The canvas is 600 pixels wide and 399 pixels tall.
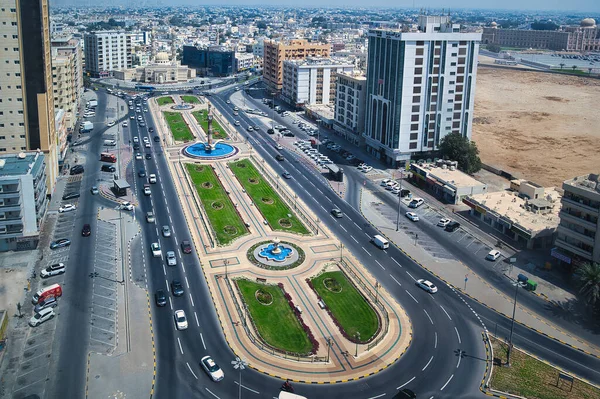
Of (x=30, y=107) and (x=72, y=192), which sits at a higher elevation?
(x=30, y=107)

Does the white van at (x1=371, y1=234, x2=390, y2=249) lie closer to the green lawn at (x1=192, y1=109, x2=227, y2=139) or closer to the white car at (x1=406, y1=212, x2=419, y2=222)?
the white car at (x1=406, y1=212, x2=419, y2=222)

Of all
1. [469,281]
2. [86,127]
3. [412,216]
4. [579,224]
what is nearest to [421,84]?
[412,216]

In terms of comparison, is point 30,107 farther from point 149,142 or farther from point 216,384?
point 216,384

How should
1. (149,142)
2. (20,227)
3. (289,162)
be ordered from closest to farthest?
(20,227) < (289,162) < (149,142)

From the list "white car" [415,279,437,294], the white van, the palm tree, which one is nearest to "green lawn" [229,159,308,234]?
the white van

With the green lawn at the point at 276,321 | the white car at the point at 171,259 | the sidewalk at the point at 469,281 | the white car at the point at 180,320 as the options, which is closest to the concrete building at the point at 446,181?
the sidewalk at the point at 469,281

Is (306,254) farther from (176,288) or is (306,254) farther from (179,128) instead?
(179,128)

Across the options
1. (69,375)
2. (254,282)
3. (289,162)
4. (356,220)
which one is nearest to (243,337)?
(254,282)
